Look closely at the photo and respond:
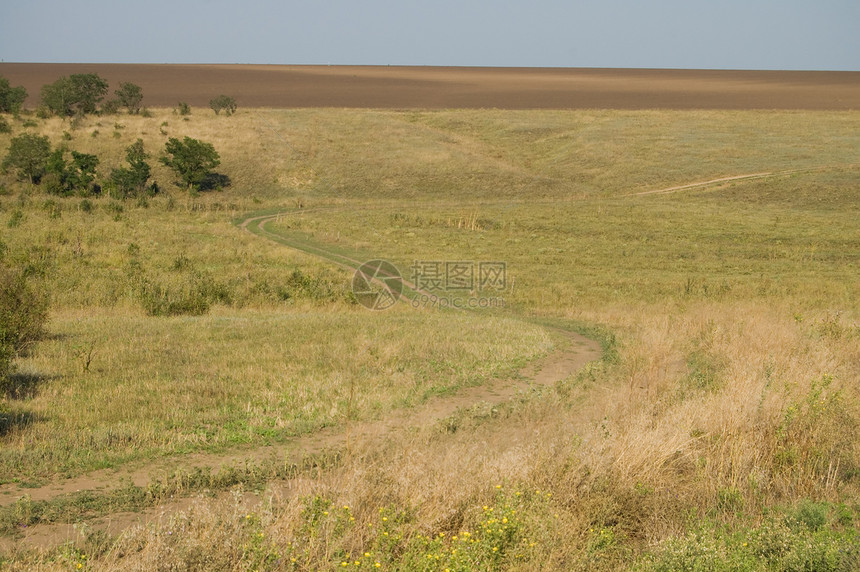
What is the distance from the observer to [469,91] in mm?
156375

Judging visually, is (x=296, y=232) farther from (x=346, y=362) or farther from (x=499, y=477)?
(x=499, y=477)

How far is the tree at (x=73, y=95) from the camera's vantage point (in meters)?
70.6

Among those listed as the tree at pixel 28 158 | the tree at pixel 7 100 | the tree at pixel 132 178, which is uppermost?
the tree at pixel 7 100

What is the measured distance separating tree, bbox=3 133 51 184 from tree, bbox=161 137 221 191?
27.9ft

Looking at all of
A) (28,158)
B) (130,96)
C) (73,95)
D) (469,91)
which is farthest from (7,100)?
(469,91)

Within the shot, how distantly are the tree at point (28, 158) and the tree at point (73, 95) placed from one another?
17610 mm

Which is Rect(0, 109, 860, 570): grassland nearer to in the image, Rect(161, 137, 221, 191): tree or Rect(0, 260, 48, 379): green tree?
Rect(0, 260, 48, 379): green tree

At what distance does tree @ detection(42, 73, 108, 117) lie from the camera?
70.6 metres

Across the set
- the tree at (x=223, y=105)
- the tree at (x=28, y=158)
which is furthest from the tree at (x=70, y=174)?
the tree at (x=223, y=105)

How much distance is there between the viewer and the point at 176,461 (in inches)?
325

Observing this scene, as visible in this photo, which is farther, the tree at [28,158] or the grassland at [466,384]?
the tree at [28,158]

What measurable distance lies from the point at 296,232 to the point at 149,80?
14927 centimetres

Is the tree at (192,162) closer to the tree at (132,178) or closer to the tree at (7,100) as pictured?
the tree at (132,178)

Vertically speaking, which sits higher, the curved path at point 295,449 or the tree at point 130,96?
the tree at point 130,96
